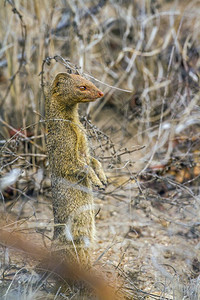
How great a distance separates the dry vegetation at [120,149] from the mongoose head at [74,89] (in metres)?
0.07

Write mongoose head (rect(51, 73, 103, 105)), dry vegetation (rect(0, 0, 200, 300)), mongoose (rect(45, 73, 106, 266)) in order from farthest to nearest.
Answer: dry vegetation (rect(0, 0, 200, 300)) < mongoose (rect(45, 73, 106, 266)) < mongoose head (rect(51, 73, 103, 105))

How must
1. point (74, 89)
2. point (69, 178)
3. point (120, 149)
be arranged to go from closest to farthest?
point (74, 89)
point (69, 178)
point (120, 149)

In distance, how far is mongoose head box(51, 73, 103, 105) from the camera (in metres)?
1.84

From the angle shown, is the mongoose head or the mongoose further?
the mongoose

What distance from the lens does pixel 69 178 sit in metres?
1.99

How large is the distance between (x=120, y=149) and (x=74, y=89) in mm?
725

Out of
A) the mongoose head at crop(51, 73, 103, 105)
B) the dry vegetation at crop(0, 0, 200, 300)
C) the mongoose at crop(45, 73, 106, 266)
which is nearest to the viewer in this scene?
the mongoose head at crop(51, 73, 103, 105)

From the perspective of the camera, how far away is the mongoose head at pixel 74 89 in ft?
6.04

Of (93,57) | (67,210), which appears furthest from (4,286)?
(93,57)

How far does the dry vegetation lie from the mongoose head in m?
0.07

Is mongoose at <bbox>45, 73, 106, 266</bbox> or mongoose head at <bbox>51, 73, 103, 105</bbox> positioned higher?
mongoose head at <bbox>51, 73, 103, 105</bbox>

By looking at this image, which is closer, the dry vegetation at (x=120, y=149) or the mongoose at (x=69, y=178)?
the mongoose at (x=69, y=178)

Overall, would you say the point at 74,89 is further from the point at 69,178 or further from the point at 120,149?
the point at 120,149

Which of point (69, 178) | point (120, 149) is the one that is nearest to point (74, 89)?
point (69, 178)
